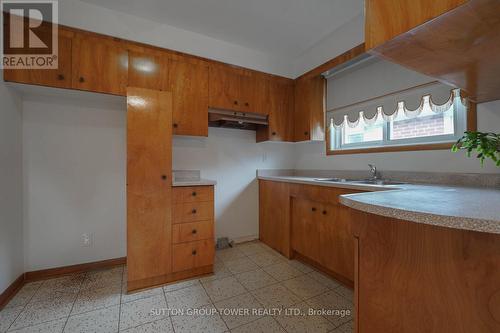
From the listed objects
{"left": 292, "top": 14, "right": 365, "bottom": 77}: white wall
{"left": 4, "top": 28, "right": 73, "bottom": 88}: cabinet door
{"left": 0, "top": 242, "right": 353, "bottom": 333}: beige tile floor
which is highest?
{"left": 292, "top": 14, "right": 365, "bottom": 77}: white wall

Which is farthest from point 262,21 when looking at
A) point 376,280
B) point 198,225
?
point 376,280

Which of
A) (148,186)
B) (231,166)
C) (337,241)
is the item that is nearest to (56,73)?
(148,186)

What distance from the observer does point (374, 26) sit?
2.52 ft

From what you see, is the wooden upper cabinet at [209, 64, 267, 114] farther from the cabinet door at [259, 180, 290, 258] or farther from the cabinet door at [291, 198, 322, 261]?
the cabinet door at [291, 198, 322, 261]

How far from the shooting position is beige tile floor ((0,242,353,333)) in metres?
1.38

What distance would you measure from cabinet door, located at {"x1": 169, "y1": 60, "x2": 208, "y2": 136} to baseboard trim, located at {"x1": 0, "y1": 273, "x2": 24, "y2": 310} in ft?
5.99

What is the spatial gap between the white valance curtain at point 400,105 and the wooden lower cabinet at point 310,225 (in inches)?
38.5

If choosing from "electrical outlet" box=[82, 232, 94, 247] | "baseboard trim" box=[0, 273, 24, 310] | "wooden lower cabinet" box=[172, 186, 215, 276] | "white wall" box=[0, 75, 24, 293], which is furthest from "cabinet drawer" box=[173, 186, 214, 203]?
"baseboard trim" box=[0, 273, 24, 310]

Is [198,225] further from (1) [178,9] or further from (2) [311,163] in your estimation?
(1) [178,9]

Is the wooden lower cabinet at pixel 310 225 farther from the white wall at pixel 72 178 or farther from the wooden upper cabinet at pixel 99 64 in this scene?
the wooden upper cabinet at pixel 99 64

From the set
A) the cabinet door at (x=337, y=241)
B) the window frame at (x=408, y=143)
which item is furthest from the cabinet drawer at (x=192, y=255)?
the window frame at (x=408, y=143)

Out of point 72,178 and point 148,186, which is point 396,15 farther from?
point 72,178

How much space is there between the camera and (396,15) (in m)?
0.71

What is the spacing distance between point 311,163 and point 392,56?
2173 mm
